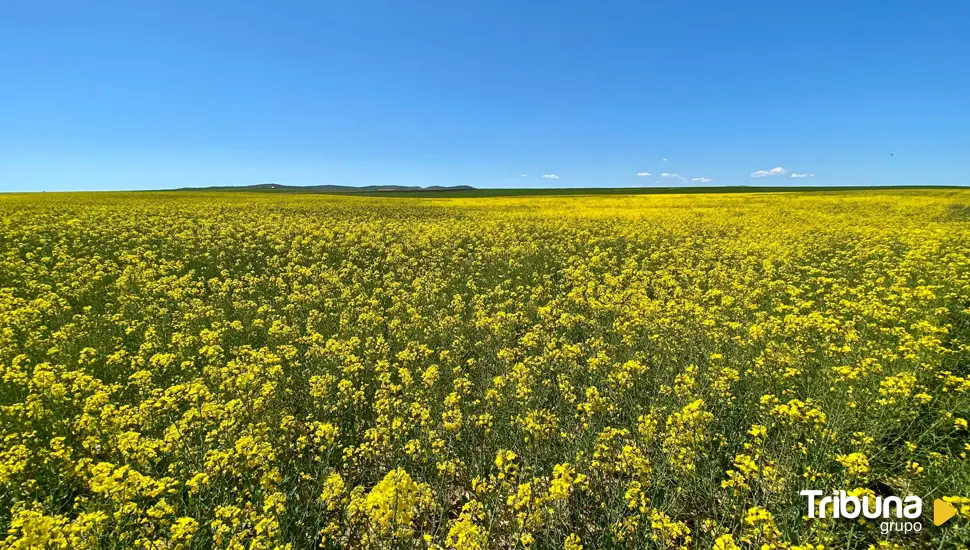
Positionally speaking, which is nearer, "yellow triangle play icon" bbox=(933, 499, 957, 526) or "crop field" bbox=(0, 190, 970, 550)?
"yellow triangle play icon" bbox=(933, 499, 957, 526)

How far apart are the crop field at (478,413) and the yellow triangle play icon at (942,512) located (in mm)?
117

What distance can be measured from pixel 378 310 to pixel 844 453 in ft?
24.4

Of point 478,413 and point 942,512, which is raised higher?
point 942,512

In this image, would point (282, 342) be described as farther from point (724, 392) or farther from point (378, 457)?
point (724, 392)

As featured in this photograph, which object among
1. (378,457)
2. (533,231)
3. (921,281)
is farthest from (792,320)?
(533,231)

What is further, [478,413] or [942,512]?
[478,413]

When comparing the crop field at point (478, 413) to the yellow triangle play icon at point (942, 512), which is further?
the crop field at point (478, 413)

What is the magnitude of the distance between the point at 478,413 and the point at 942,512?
13.3ft

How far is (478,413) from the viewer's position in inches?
203

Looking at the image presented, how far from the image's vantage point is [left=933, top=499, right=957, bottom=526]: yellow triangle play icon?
3.00 meters

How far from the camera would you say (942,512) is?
3.08m

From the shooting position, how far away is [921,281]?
332 inches

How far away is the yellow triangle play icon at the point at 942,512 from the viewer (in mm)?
3000

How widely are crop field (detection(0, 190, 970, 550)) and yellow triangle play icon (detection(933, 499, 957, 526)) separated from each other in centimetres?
12
